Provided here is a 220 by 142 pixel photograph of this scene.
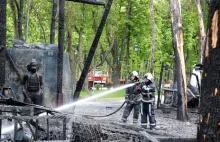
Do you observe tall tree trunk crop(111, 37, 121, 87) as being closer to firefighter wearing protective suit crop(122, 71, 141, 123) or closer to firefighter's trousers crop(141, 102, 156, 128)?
firefighter wearing protective suit crop(122, 71, 141, 123)

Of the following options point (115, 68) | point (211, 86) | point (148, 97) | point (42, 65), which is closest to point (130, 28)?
point (115, 68)

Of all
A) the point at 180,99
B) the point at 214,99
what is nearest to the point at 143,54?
the point at 180,99

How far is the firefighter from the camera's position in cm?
1394

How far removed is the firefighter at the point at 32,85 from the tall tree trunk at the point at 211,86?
8.84 m

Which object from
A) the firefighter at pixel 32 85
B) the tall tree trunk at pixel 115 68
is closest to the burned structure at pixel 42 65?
the firefighter at pixel 32 85

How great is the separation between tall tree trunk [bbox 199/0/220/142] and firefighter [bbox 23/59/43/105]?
8.84 meters

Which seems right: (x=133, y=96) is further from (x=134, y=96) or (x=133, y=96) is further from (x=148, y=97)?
(x=148, y=97)

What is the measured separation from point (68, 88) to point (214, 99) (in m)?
12.5

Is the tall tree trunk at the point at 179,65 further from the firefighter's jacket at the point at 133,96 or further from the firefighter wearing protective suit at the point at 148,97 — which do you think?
the firefighter wearing protective suit at the point at 148,97

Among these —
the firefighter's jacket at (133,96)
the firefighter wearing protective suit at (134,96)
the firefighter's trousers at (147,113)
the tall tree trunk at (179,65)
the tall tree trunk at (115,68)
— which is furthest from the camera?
the tall tree trunk at (115,68)

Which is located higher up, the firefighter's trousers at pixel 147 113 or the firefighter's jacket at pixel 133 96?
the firefighter's jacket at pixel 133 96

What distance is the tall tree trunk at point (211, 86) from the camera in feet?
17.3

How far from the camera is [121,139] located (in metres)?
7.64

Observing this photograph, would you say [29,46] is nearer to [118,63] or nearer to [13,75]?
[13,75]
